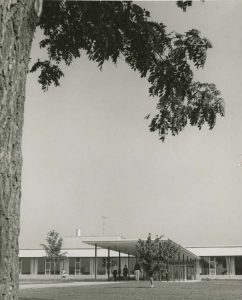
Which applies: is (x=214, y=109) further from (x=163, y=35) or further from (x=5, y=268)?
(x=5, y=268)

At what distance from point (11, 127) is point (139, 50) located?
17.1 feet

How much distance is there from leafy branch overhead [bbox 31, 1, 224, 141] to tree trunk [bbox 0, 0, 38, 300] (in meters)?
4.23

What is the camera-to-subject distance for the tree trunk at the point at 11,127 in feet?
9.59

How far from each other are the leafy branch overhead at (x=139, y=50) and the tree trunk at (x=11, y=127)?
4.23m

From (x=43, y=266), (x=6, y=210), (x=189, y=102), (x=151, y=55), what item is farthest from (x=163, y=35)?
(x=43, y=266)

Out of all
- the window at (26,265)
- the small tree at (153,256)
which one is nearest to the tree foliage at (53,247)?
the window at (26,265)

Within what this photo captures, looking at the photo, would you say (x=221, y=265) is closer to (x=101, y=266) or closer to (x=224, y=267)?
(x=224, y=267)

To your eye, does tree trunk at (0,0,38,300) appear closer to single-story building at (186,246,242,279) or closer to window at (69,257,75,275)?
single-story building at (186,246,242,279)

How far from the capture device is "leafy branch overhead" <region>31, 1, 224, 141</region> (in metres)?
7.38

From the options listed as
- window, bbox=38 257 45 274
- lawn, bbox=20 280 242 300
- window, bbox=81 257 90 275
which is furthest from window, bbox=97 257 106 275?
lawn, bbox=20 280 242 300

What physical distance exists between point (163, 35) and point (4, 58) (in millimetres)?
5384

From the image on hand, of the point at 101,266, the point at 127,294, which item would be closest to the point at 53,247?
the point at 101,266

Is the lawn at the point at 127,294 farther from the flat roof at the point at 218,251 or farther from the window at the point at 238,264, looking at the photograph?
the window at the point at 238,264

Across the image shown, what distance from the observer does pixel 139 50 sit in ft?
26.1
